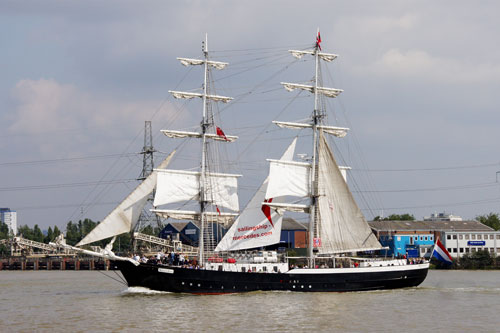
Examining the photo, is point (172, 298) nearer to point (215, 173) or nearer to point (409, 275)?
point (215, 173)

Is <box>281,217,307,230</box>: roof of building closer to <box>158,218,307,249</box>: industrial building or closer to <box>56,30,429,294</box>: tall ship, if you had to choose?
<box>158,218,307,249</box>: industrial building

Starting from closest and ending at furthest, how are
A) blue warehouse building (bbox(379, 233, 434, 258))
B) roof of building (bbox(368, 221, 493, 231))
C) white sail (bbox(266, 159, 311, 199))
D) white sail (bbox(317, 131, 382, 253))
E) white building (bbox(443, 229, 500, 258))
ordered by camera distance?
white sail (bbox(266, 159, 311, 199)), white sail (bbox(317, 131, 382, 253)), white building (bbox(443, 229, 500, 258)), blue warehouse building (bbox(379, 233, 434, 258)), roof of building (bbox(368, 221, 493, 231))

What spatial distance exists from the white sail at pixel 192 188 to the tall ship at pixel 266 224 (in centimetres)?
9

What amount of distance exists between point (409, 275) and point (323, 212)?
9562 mm

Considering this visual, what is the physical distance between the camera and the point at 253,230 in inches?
2635

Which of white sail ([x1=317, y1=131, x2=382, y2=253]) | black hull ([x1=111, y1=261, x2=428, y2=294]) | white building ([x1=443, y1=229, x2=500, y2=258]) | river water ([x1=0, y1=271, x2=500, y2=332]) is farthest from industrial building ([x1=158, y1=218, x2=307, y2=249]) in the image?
river water ([x1=0, y1=271, x2=500, y2=332])

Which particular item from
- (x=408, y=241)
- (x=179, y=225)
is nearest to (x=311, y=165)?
(x=408, y=241)

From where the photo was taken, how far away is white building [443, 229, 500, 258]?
12644 centimetres

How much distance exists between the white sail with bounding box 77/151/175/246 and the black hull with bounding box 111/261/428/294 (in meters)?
2.96

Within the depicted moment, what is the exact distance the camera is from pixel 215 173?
71.5 meters

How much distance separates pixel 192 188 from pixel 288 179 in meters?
9.05

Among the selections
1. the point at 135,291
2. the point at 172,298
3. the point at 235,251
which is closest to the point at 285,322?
the point at 172,298

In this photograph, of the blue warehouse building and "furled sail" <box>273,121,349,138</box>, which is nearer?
"furled sail" <box>273,121,349,138</box>

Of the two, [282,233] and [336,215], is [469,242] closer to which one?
[282,233]
